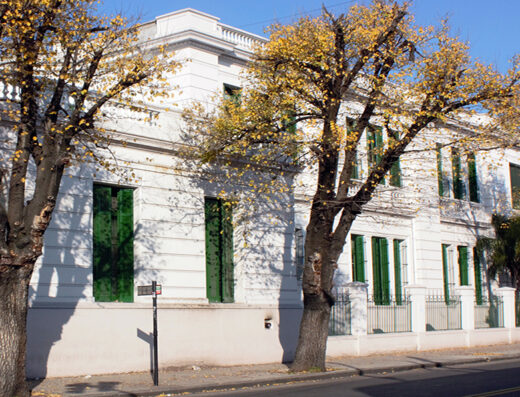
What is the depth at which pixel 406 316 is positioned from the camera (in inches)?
971

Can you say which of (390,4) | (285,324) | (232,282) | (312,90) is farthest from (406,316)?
(390,4)

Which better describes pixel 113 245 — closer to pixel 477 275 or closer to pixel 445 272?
pixel 445 272

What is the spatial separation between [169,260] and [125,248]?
4.18 ft

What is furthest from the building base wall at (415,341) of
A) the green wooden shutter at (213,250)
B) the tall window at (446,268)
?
the green wooden shutter at (213,250)

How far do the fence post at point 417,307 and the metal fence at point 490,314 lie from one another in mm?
4066

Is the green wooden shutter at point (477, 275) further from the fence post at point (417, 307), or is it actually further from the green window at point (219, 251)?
the green window at point (219, 251)

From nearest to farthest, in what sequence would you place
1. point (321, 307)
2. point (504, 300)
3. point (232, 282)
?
1. point (321, 307)
2. point (232, 282)
3. point (504, 300)

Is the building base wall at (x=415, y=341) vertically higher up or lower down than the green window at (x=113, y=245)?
lower down

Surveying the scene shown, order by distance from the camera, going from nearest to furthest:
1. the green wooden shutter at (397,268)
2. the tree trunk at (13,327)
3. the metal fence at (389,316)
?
the tree trunk at (13,327), the metal fence at (389,316), the green wooden shutter at (397,268)

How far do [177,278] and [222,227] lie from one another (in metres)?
2.37

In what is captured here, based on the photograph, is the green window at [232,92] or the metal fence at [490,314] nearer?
the green window at [232,92]

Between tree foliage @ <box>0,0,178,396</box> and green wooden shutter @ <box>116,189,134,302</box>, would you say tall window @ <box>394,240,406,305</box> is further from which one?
tree foliage @ <box>0,0,178,396</box>

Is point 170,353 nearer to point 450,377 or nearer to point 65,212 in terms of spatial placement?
point 65,212

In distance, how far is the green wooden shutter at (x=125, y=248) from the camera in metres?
18.0
